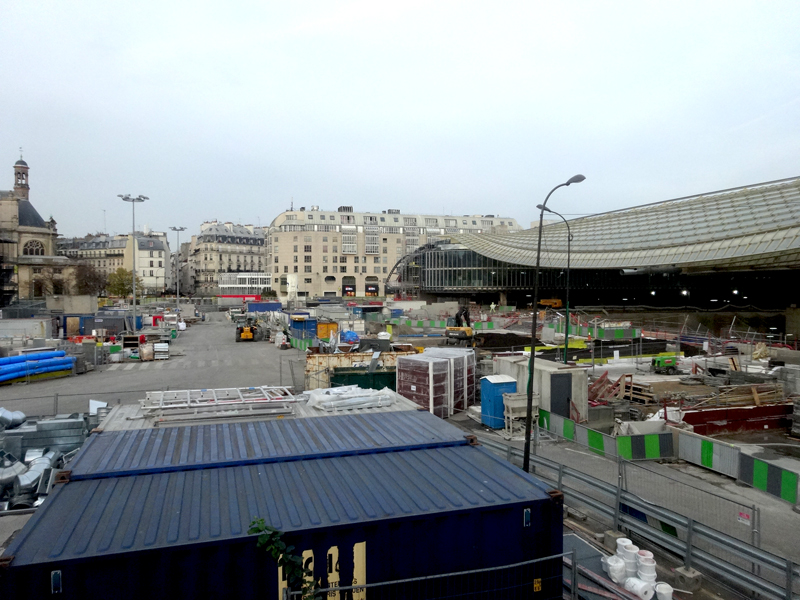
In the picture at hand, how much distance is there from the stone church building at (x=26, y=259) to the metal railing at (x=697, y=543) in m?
68.1

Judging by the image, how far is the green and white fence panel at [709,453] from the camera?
12.4 meters

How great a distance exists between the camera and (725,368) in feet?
77.0

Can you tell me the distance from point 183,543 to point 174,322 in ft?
173

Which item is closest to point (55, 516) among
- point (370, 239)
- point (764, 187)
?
point (764, 187)

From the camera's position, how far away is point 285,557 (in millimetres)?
5613

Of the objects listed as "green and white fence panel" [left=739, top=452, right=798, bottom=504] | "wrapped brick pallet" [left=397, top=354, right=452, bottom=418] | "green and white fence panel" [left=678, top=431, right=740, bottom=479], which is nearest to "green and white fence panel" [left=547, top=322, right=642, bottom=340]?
"wrapped brick pallet" [left=397, top=354, right=452, bottom=418]

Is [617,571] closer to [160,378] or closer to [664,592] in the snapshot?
[664,592]

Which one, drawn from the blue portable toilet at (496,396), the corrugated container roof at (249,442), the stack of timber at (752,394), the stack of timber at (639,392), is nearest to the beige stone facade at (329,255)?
the stack of timber at (639,392)

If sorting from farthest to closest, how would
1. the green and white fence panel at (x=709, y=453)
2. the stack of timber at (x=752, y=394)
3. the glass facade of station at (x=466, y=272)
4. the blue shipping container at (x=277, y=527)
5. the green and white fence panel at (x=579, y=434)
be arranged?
the glass facade of station at (x=466, y=272) → the stack of timber at (x=752, y=394) → the green and white fence panel at (x=579, y=434) → the green and white fence panel at (x=709, y=453) → the blue shipping container at (x=277, y=527)

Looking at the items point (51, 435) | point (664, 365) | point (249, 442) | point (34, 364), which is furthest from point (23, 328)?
point (664, 365)

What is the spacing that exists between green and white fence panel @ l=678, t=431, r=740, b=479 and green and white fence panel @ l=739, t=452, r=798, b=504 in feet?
0.80

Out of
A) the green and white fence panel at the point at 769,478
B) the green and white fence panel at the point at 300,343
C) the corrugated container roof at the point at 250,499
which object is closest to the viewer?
the corrugated container roof at the point at 250,499

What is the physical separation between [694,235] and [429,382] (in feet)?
122

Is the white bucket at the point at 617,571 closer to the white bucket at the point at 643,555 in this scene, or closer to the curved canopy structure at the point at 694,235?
the white bucket at the point at 643,555
